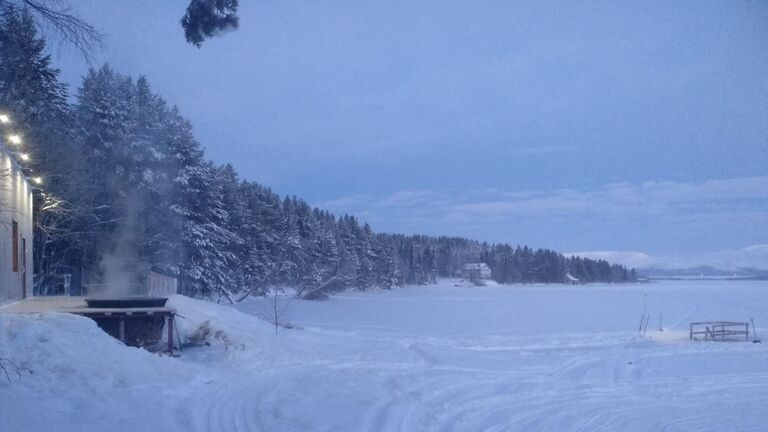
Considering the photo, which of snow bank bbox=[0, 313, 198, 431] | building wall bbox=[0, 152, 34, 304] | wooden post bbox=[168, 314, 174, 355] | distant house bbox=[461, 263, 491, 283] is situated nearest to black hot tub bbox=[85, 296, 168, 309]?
wooden post bbox=[168, 314, 174, 355]

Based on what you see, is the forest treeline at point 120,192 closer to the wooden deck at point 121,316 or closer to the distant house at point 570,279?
the wooden deck at point 121,316

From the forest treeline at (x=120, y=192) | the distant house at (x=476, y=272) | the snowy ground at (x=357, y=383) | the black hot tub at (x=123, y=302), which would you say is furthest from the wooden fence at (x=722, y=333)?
the distant house at (x=476, y=272)

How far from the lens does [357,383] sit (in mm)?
12820

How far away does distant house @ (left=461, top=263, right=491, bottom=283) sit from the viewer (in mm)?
122688

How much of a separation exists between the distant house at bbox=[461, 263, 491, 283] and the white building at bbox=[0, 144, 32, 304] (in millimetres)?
102707

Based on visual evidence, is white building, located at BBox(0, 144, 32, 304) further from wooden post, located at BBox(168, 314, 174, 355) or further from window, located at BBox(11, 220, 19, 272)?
wooden post, located at BBox(168, 314, 174, 355)

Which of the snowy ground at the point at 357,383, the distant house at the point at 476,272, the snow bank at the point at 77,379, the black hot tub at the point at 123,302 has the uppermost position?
the black hot tub at the point at 123,302

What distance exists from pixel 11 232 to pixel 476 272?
362 ft

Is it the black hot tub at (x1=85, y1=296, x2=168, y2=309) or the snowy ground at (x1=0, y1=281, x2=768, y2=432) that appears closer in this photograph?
the snowy ground at (x1=0, y1=281, x2=768, y2=432)

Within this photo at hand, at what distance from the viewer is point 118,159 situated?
3095 cm

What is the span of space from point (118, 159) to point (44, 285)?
7.03 metres

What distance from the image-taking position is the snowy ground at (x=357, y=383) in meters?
9.37

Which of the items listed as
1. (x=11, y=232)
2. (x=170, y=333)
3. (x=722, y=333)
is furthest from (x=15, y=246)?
(x=722, y=333)

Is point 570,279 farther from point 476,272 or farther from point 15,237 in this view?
point 15,237
